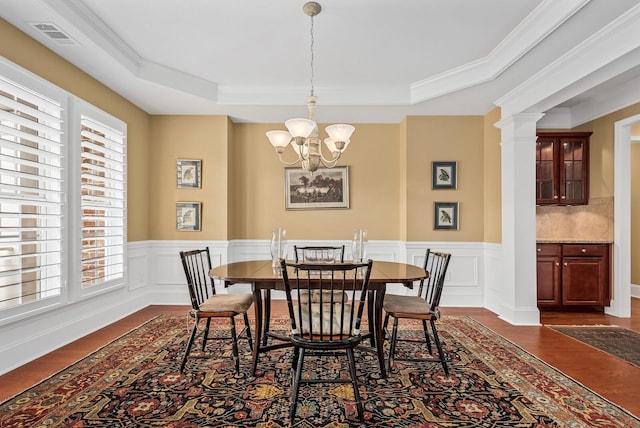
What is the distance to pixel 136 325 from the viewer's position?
420 cm

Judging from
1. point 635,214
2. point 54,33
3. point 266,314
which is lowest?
point 266,314

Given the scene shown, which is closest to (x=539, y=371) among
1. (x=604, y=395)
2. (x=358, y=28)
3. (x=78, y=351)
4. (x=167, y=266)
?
(x=604, y=395)

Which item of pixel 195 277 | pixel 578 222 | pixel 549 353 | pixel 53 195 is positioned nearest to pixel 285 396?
pixel 195 277

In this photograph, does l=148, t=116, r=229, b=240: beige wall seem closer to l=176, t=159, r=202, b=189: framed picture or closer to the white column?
l=176, t=159, r=202, b=189: framed picture

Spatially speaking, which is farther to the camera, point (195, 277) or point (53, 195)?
point (53, 195)

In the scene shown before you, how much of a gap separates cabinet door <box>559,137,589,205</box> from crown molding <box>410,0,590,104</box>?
5.96 ft

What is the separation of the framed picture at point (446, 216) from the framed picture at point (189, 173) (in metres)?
3.39

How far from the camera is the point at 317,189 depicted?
18.3 ft

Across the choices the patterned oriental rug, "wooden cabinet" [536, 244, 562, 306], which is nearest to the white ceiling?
"wooden cabinet" [536, 244, 562, 306]

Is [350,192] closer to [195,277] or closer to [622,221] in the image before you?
[195,277]

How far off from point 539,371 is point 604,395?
444mm

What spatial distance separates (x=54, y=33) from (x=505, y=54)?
4041mm

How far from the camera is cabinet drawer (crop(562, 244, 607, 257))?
4.72m

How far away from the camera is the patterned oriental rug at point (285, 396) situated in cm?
221
